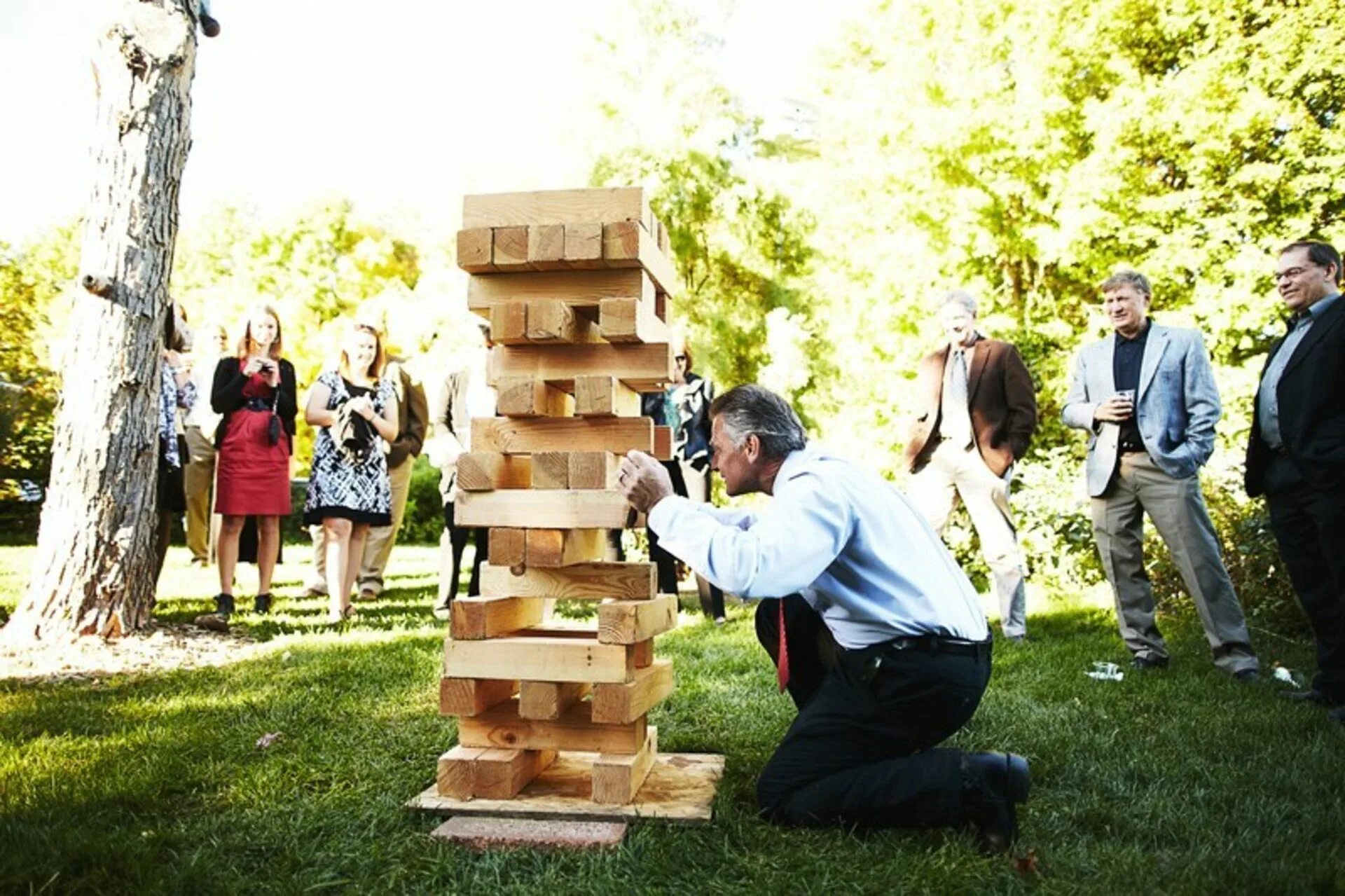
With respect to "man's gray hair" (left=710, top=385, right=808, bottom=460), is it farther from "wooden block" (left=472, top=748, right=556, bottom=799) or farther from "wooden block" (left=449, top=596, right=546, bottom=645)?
"wooden block" (left=472, top=748, right=556, bottom=799)

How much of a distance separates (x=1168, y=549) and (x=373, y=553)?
6.02 meters

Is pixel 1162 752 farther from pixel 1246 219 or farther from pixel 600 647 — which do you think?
pixel 1246 219

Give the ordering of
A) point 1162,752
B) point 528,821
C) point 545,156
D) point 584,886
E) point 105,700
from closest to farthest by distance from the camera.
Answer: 1. point 584,886
2. point 528,821
3. point 1162,752
4. point 105,700
5. point 545,156

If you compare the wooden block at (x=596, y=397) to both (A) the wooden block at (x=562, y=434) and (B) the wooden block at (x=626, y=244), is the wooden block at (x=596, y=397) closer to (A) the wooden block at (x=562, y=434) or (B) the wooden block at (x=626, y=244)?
(A) the wooden block at (x=562, y=434)

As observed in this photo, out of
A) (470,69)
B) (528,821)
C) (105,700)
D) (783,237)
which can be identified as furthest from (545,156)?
(528,821)

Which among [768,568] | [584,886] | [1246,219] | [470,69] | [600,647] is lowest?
[584,886]

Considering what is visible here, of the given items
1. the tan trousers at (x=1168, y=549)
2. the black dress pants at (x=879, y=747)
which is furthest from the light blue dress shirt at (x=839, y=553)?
the tan trousers at (x=1168, y=549)

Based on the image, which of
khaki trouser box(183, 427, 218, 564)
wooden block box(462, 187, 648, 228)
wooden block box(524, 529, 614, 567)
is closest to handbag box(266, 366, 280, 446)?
khaki trouser box(183, 427, 218, 564)

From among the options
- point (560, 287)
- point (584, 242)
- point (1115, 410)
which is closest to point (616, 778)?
point (560, 287)

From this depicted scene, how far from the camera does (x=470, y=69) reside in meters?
23.3

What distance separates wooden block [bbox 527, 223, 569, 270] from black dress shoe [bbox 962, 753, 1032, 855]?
2.00 metres

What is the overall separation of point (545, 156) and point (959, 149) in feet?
40.0

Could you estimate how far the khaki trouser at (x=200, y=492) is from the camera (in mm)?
9766

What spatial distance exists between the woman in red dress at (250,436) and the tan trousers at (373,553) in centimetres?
142
